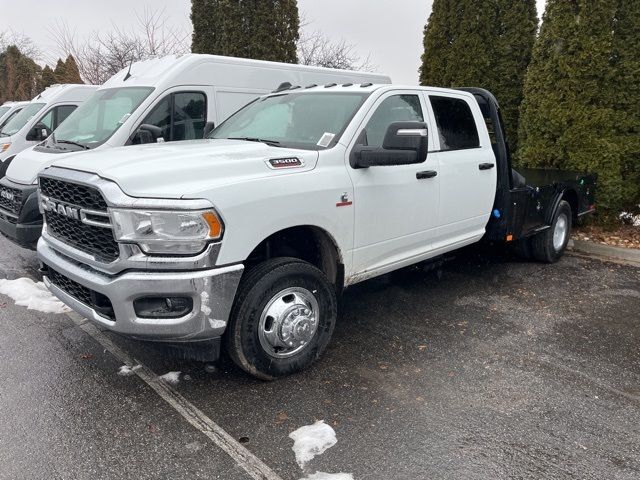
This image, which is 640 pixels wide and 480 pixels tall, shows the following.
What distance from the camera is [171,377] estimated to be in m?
3.56

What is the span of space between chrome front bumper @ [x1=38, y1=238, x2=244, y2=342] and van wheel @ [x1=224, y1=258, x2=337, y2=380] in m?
0.17

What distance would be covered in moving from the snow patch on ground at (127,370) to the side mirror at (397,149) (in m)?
2.11

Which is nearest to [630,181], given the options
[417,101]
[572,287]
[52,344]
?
[572,287]

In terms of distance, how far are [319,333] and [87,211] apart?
1705 mm

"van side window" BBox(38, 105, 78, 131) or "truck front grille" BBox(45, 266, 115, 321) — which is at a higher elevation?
"van side window" BBox(38, 105, 78, 131)

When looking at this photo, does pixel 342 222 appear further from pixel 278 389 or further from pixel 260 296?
pixel 278 389

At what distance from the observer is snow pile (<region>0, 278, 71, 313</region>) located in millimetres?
4855

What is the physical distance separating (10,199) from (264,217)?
162 inches

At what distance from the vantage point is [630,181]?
7.35 metres

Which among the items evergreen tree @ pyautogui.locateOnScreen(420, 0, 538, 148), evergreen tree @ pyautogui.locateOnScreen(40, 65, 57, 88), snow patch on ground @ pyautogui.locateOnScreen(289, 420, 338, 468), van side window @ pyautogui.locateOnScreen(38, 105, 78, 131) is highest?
evergreen tree @ pyautogui.locateOnScreen(40, 65, 57, 88)

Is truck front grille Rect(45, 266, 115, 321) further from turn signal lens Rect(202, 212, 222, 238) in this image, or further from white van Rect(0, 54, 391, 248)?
white van Rect(0, 54, 391, 248)

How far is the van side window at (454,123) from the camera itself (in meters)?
4.73

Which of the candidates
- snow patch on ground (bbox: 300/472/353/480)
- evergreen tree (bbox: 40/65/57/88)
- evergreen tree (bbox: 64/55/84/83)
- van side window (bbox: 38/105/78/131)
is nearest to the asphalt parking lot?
snow patch on ground (bbox: 300/472/353/480)

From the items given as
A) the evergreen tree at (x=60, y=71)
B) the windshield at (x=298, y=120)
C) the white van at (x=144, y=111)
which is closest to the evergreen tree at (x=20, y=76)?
the evergreen tree at (x=60, y=71)
